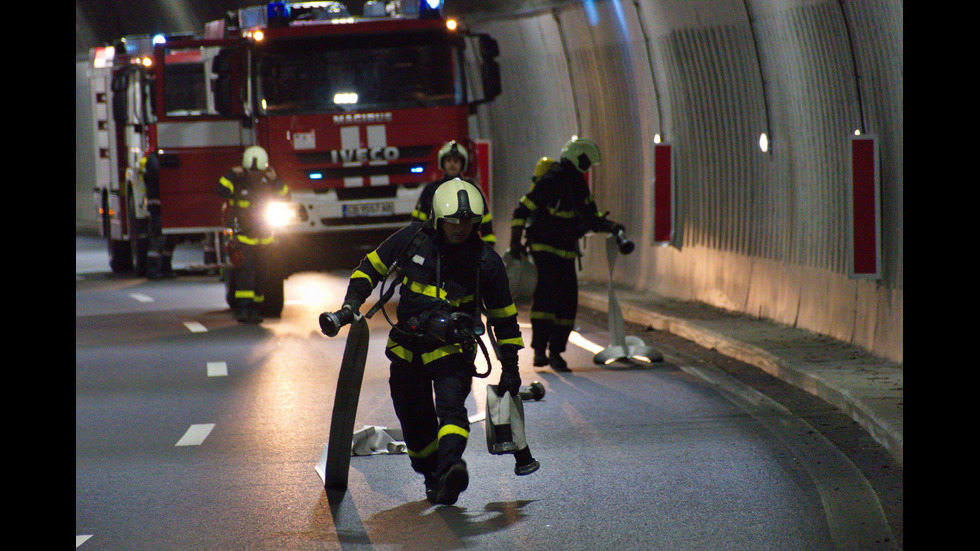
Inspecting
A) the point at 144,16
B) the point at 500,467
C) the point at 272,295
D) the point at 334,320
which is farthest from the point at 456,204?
the point at 144,16

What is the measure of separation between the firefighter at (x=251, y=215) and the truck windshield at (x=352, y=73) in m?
2.06

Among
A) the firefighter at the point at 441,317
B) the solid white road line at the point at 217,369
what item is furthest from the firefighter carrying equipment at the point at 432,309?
the solid white road line at the point at 217,369

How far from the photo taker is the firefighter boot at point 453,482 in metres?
6.70

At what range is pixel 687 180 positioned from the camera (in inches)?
632

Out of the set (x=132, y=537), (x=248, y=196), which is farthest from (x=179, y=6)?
(x=132, y=537)

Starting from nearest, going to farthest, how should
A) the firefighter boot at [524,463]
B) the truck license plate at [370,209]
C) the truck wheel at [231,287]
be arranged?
1. the firefighter boot at [524,463]
2. the truck wheel at [231,287]
3. the truck license plate at [370,209]

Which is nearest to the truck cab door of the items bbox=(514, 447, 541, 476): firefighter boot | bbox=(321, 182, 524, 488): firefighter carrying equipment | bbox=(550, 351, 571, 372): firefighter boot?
bbox=(550, 351, 571, 372): firefighter boot

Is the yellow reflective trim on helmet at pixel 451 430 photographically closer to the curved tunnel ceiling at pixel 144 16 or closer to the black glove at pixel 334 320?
the black glove at pixel 334 320

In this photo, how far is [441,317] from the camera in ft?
22.1

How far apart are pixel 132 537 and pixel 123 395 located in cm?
449

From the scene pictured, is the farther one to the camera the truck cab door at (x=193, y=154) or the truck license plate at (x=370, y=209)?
the truck cab door at (x=193, y=154)

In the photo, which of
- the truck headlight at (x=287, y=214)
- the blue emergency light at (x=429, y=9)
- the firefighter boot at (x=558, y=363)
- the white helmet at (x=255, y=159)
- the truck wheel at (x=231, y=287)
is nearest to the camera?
the firefighter boot at (x=558, y=363)

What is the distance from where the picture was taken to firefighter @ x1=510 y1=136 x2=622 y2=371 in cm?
1136

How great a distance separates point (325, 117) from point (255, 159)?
2218 mm
